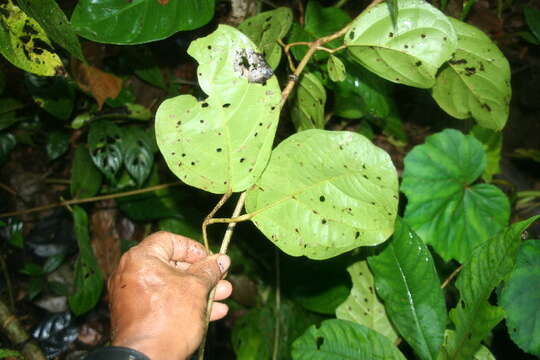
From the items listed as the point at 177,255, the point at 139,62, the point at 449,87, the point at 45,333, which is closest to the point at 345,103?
the point at 449,87

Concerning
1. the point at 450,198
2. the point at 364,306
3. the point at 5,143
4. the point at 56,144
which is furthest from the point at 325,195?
the point at 5,143

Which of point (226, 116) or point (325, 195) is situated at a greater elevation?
point (226, 116)

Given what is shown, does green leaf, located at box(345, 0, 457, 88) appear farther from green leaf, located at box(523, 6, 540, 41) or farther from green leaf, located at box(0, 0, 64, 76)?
green leaf, located at box(523, 6, 540, 41)

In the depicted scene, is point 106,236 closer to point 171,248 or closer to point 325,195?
point 171,248

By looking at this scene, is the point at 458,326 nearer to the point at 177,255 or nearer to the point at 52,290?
the point at 177,255

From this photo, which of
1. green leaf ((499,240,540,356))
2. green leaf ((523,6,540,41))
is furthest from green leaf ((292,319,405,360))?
green leaf ((523,6,540,41))

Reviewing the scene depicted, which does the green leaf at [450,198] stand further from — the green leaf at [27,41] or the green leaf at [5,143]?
the green leaf at [5,143]
